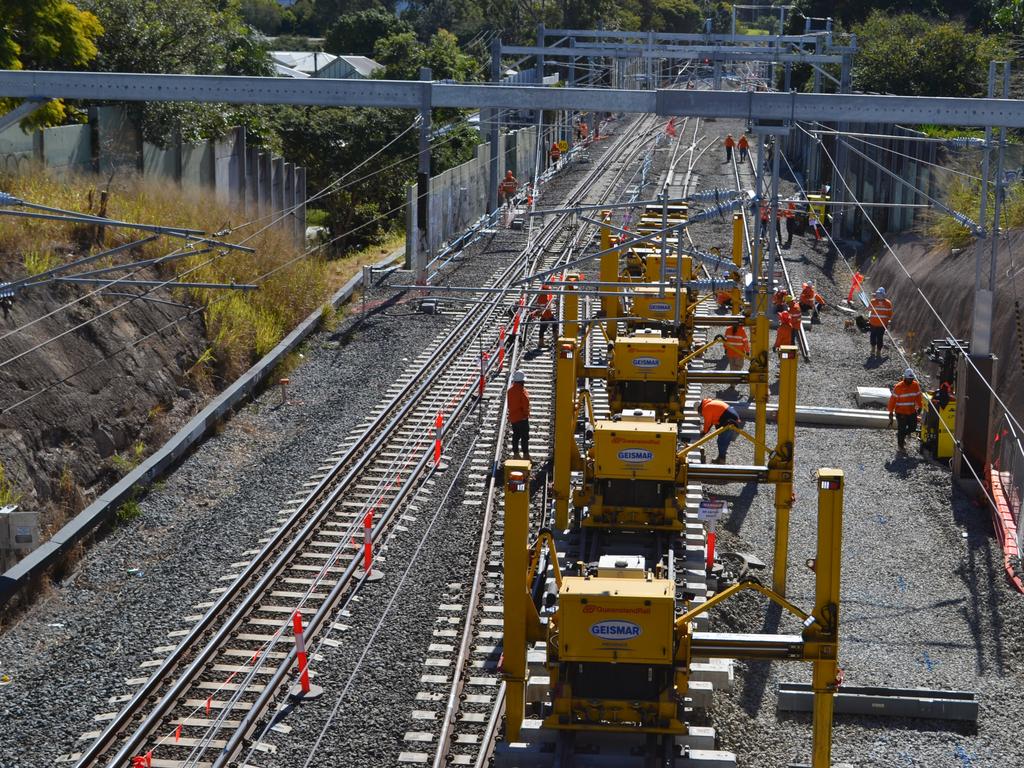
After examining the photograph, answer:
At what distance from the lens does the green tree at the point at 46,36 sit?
1017 inches

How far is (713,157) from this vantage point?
2227 inches

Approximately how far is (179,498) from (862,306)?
18368 mm

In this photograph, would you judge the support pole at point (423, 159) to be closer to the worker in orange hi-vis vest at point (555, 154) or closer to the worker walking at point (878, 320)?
the worker walking at point (878, 320)

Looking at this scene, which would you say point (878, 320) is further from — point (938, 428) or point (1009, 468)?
point (1009, 468)

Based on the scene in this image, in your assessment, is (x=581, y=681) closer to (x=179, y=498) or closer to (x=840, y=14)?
(x=179, y=498)

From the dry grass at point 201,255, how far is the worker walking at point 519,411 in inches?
236

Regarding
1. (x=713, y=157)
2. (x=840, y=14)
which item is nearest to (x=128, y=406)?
(x=713, y=157)

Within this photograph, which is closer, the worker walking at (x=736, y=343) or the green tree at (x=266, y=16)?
the worker walking at (x=736, y=343)

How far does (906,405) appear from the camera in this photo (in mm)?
21953

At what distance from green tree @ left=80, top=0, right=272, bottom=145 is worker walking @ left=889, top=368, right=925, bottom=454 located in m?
17.9

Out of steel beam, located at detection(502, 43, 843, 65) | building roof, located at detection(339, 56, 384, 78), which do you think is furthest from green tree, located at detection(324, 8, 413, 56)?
steel beam, located at detection(502, 43, 843, 65)

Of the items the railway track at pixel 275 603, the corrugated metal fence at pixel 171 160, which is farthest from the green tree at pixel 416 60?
the railway track at pixel 275 603

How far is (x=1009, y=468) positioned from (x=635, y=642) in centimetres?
1137

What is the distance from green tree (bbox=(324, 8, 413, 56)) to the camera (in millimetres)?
82312
